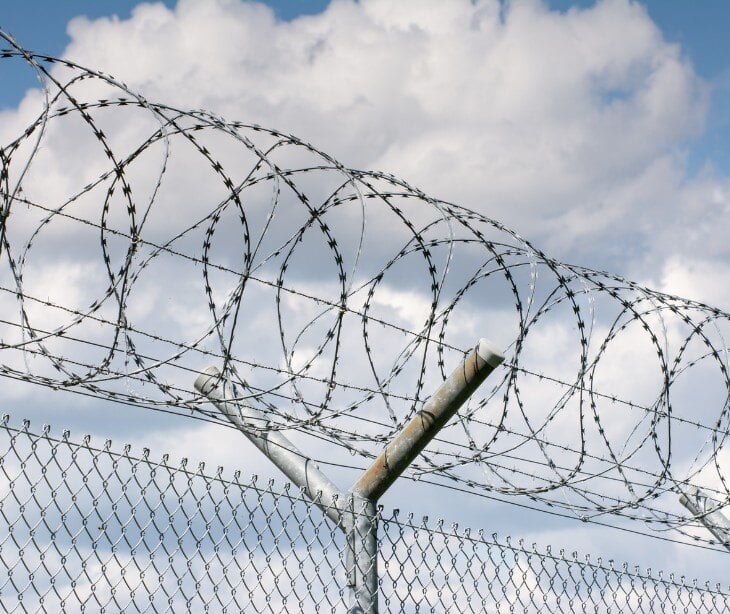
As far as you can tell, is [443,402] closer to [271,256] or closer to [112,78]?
[271,256]

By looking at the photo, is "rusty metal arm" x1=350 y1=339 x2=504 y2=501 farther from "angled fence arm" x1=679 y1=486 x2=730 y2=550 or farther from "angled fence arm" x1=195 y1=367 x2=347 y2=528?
"angled fence arm" x1=679 y1=486 x2=730 y2=550

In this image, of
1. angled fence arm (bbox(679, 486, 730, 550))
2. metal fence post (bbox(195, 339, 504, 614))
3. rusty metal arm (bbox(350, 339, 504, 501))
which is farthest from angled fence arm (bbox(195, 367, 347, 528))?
angled fence arm (bbox(679, 486, 730, 550))

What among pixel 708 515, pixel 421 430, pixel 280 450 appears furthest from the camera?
pixel 708 515

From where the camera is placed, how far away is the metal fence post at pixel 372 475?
5.95 metres

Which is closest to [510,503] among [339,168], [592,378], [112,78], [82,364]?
[592,378]

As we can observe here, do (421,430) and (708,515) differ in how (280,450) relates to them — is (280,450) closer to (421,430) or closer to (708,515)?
(421,430)

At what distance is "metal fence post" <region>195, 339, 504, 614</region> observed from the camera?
5.95 meters

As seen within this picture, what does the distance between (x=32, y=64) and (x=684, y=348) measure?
5085mm

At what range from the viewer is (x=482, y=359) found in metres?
6.08

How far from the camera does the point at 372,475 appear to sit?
6.11 metres

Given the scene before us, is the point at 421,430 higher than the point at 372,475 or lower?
higher

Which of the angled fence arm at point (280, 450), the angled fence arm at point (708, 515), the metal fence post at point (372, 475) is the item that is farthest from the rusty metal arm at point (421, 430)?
the angled fence arm at point (708, 515)

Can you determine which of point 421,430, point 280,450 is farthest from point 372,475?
point 280,450

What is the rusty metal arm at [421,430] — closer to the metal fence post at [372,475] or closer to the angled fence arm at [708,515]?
the metal fence post at [372,475]
